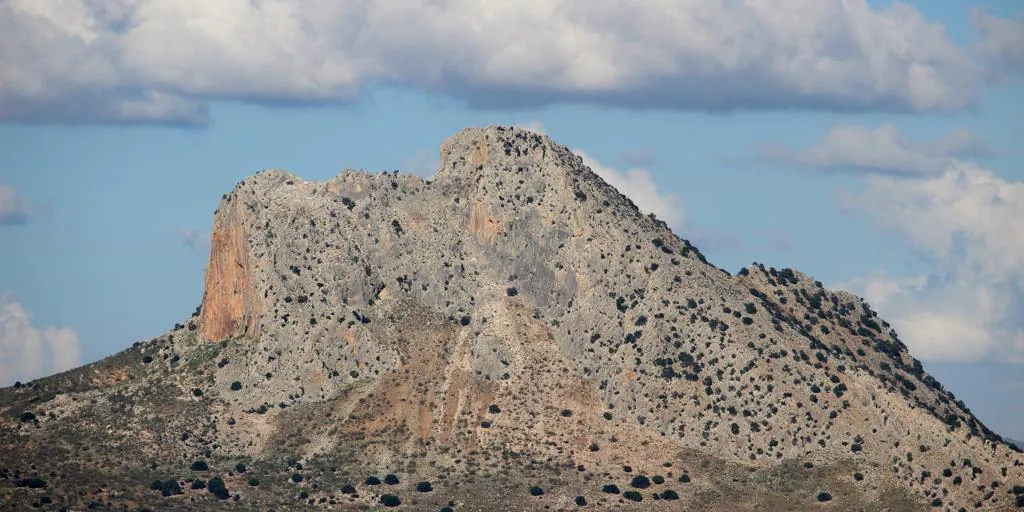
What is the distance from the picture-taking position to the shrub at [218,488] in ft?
632

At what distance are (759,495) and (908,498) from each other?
598 inches

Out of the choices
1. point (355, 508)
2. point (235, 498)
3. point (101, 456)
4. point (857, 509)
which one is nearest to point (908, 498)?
point (857, 509)

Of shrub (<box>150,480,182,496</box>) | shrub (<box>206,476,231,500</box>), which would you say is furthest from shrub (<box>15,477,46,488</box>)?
shrub (<box>206,476,231,500</box>)

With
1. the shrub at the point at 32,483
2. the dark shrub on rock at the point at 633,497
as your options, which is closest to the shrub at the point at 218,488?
the shrub at the point at 32,483

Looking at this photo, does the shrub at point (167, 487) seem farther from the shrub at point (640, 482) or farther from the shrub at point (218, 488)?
the shrub at point (640, 482)

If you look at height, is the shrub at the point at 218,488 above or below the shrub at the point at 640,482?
below

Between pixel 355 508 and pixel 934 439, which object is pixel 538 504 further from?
pixel 934 439

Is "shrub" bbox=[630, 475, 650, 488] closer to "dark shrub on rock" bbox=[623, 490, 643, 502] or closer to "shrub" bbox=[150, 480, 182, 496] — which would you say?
"dark shrub on rock" bbox=[623, 490, 643, 502]

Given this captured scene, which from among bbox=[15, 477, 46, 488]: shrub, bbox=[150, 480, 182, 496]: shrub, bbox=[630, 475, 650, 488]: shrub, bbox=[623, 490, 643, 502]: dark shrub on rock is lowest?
bbox=[15, 477, 46, 488]: shrub

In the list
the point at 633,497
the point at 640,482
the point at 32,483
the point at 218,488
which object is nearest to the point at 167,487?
the point at 218,488

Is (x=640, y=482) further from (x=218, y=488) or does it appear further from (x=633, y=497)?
(x=218, y=488)

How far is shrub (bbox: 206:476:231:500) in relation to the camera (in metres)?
192

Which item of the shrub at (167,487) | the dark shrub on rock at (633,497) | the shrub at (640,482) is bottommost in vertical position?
the shrub at (167,487)

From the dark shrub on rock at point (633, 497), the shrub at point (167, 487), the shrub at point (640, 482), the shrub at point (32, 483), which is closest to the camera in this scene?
the shrub at point (32, 483)
